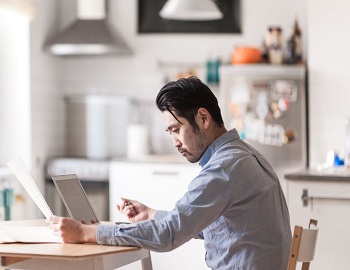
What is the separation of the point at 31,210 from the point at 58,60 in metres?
1.32

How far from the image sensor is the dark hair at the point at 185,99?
271 cm

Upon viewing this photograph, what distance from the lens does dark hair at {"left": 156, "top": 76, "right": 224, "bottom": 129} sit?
107 inches

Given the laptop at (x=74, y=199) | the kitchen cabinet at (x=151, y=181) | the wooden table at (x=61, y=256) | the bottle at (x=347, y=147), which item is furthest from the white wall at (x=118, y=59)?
the wooden table at (x=61, y=256)

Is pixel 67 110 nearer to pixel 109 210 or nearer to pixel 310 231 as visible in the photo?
pixel 109 210

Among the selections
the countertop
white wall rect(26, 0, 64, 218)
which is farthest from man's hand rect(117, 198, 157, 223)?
white wall rect(26, 0, 64, 218)

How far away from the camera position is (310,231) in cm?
278

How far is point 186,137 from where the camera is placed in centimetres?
275

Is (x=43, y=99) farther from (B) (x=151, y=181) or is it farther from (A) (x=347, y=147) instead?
(A) (x=347, y=147)

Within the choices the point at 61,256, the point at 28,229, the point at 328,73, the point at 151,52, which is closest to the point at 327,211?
the point at 328,73

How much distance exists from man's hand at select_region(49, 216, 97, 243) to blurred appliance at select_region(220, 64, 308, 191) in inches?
127

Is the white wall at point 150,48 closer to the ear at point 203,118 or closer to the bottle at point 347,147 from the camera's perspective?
the bottle at point 347,147

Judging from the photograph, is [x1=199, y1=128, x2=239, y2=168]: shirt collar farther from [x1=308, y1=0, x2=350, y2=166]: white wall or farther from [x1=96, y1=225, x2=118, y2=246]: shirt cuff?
[x1=308, y1=0, x2=350, y2=166]: white wall

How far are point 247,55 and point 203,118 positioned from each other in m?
3.36

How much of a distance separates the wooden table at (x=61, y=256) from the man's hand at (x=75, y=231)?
2cm
